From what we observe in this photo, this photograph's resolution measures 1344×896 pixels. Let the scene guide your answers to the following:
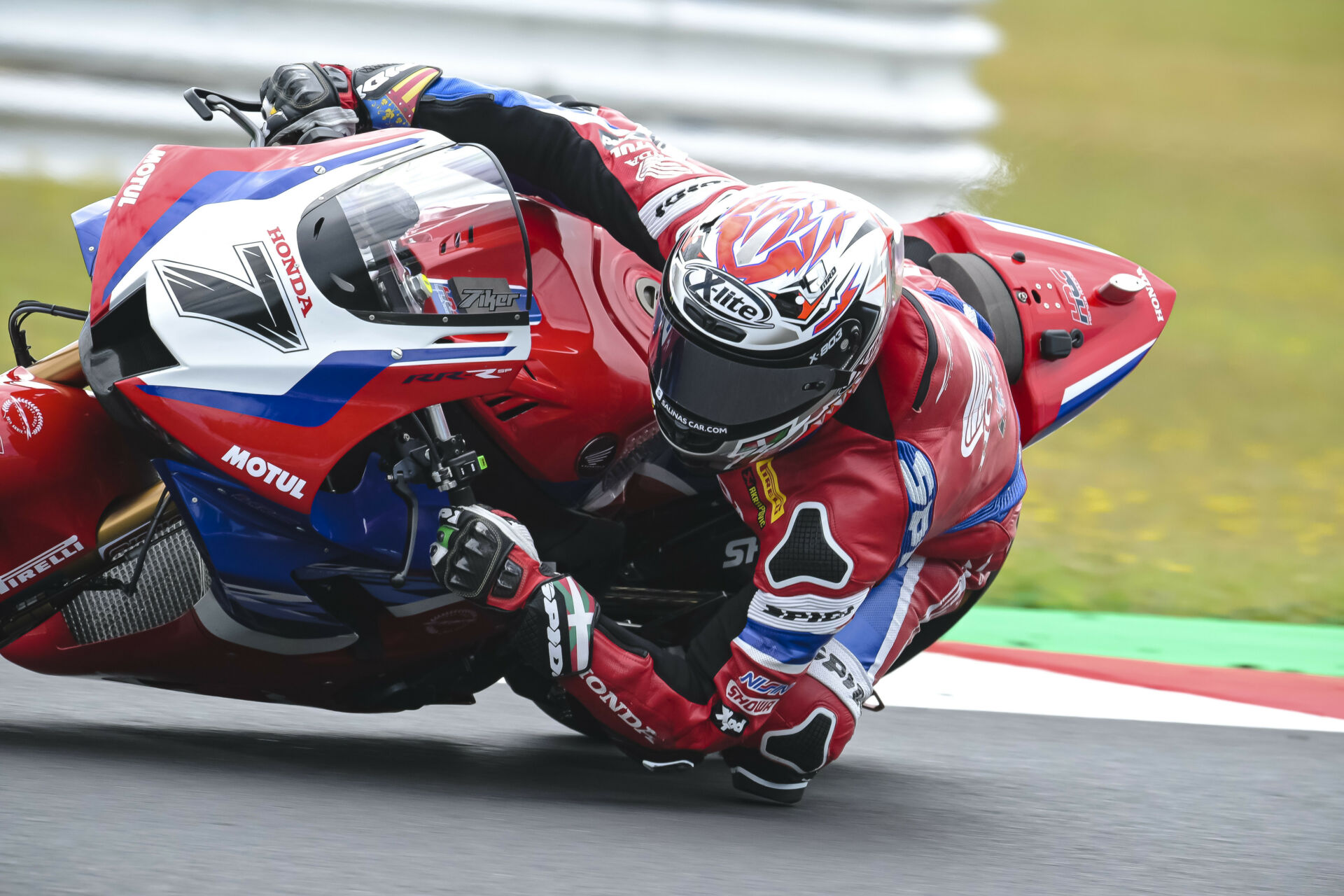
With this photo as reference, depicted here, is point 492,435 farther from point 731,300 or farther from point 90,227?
point 90,227

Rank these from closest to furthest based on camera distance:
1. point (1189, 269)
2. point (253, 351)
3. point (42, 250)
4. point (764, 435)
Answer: point (253, 351) → point (764, 435) → point (42, 250) → point (1189, 269)

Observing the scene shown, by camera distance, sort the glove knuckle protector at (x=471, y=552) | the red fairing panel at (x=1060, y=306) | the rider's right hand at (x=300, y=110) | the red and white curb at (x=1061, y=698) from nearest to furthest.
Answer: the glove knuckle protector at (x=471, y=552), the rider's right hand at (x=300, y=110), the red fairing panel at (x=1060, y=306), the red and white curb at (x=1061, y=698)

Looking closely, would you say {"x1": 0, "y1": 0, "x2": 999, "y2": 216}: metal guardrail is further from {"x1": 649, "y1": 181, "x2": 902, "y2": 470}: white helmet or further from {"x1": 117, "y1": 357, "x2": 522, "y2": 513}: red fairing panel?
{"x1": 117, "y1": 357, "x2": 522, "y2": 513}: red fairing panel

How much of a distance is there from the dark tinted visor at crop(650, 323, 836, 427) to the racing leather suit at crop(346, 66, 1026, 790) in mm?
191

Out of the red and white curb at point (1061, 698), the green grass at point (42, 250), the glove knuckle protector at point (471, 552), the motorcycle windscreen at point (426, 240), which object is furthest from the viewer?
the green grass at point (42, 250)

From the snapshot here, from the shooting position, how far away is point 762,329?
2.53 m

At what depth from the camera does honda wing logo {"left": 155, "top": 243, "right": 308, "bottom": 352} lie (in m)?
2.31

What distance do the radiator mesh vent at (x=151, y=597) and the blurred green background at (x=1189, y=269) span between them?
3.34 meters

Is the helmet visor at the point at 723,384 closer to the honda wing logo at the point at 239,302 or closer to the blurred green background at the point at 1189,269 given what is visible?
the honda wing logo at the point at 239,302

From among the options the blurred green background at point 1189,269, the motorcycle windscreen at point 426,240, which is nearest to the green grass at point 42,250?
the blurred green background at point 1189,269

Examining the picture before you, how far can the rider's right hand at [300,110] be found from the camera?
2752mm

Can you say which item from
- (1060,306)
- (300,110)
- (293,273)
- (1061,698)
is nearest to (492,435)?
(293,273)

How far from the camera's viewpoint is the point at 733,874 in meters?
2.45

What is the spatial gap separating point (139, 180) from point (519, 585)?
2.93 ft
